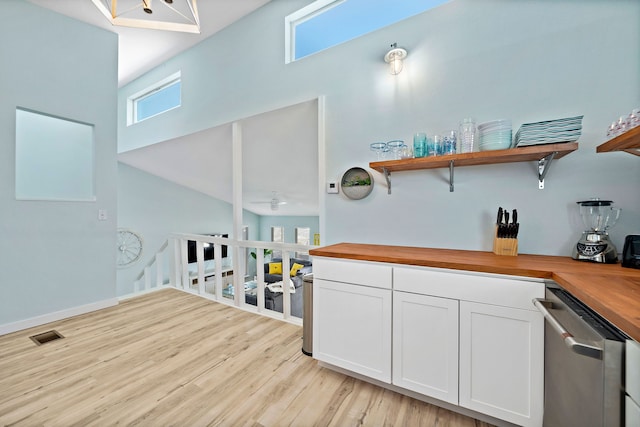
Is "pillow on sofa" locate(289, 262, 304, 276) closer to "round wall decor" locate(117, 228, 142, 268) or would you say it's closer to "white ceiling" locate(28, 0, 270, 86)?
"round wall decor" locate(117, 228, 142, 268)

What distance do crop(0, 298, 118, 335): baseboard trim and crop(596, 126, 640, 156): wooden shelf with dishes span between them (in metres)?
4.35

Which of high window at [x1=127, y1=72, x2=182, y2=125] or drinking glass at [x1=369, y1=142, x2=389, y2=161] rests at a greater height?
high window at [x1=127, y1=72, x2=182, y2=125]

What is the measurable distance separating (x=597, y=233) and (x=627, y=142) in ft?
1.57

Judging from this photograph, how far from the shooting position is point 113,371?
180 cm

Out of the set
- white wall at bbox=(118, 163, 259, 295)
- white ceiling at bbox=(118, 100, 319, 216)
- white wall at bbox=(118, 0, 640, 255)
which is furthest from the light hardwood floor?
white wall at bbox=(118, 163, 259, 295)

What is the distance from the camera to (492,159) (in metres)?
1.59

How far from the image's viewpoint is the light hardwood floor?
4.65 feet

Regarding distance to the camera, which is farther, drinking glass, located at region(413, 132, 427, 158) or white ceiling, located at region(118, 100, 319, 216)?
white ceiling, located at region(118, 100, 319, 216)

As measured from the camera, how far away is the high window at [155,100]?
3.92 metres

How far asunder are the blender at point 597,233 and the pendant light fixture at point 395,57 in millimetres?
1456

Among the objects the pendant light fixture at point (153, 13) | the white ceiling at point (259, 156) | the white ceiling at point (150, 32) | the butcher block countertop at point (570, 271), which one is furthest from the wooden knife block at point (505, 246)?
the white ceiling at point (150, 32)

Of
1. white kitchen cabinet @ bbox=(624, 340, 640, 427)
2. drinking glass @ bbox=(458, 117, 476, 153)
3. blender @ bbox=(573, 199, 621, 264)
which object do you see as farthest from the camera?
drinking glass @ bbox=(458, 117, 476, 153)

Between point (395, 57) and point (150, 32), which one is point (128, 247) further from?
point (395, 57)

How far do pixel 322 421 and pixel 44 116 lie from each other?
3801 mm
